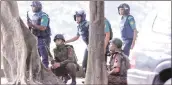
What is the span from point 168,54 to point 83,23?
2920 millimetres

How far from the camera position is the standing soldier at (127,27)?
9269mm

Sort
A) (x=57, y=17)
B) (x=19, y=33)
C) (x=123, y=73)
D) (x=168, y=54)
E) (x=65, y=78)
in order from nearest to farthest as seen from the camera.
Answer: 1. (x=168, y=54)
2. (x=123, y=73)
3. (x=19, y=33)
4. (x=65, y=78)
5. (x=57, y=17)

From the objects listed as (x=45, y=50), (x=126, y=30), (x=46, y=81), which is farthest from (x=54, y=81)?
(x=126, y=30)

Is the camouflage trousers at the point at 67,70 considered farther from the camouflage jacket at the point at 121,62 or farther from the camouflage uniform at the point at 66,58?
the camouflage jacket at the point at 121,62

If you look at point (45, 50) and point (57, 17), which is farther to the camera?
point (57, 17)

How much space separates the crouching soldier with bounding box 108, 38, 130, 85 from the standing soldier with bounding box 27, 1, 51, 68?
1747 millimetres

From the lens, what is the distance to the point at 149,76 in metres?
6.23

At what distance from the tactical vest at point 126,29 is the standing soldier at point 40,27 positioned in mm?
1402

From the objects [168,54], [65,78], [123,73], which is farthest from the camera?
[65,78]

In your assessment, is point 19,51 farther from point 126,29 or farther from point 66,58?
point 126,29

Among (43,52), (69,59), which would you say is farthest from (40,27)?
(69,59)

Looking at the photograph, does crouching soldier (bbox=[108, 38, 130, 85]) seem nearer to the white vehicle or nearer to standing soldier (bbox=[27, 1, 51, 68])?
the white vehicle

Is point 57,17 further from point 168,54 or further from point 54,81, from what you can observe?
point 168,54

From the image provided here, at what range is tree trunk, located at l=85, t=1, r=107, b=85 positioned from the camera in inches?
305
